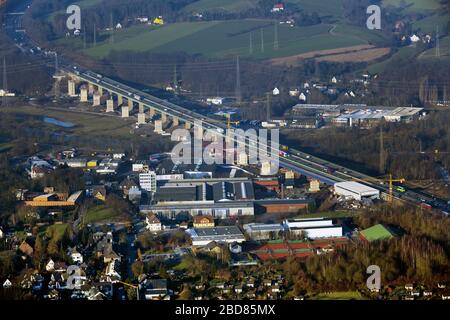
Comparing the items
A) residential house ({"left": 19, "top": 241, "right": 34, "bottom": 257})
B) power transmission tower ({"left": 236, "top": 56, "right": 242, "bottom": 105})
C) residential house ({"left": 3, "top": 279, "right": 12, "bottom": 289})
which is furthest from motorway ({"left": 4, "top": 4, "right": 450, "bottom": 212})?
residential house ({"left": 3, "top": 279, "right": 12, "bottom": 289})

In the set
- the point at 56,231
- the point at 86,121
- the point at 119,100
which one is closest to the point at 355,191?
the point at 56,231

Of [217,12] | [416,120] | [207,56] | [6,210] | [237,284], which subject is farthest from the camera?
[217,12]

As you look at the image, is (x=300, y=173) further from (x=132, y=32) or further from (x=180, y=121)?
(x=132, y=32)

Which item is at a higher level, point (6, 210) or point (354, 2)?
point (354, 2)

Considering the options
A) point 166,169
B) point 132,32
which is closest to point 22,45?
point 132,32

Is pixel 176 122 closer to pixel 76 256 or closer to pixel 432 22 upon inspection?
pixel 76 256

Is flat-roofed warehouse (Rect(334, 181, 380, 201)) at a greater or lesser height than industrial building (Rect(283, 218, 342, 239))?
greater

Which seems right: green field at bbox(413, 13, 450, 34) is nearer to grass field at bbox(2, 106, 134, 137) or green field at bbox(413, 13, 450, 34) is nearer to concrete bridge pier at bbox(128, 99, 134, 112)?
concrete bridge pier at bbox(128, 99, 134, 112)
